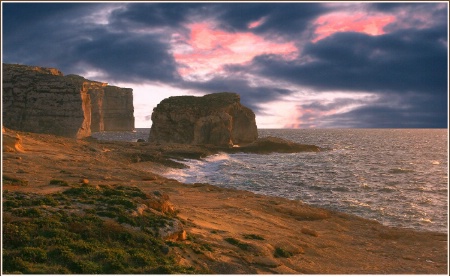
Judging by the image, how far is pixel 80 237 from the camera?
13.5m

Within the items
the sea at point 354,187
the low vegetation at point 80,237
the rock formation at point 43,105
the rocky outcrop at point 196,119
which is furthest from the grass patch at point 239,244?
the rocky outcrop at point 196,119

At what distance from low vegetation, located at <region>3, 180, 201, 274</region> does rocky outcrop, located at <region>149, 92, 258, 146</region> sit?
79152mm

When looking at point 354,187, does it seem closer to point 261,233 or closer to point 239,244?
point 261,233

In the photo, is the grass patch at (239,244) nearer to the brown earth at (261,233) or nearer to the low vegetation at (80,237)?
the brown earth at (261,233)

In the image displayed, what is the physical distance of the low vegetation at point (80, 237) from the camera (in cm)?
1156

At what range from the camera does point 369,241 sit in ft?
76.8

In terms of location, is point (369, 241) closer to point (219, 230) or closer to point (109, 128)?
point (219, 230)

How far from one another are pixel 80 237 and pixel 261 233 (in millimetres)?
11021

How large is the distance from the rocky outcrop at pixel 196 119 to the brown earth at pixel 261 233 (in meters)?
60.6

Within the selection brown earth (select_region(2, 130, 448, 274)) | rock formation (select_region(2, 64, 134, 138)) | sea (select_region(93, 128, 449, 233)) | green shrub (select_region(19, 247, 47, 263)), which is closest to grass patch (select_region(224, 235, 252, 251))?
brown earth (select_region(2, 130, 448, 274))

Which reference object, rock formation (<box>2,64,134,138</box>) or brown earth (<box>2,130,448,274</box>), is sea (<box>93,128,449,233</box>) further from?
rock formation (<box>2,64,134,138</box>)

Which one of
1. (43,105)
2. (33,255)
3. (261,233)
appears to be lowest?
(261,233)

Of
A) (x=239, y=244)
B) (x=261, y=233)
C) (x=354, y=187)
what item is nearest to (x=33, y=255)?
(x=239, y=244)

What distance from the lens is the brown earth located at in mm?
16578
